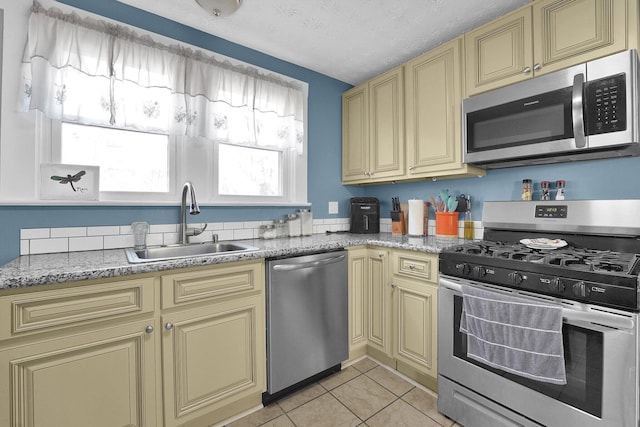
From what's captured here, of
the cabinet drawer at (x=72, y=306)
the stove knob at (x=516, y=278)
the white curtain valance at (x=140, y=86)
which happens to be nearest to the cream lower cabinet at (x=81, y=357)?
the cabinet drawer at (x=72, y=306)

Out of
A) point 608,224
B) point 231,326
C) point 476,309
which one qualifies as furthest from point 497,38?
point 231,326

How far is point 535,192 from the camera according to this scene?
1.92 m

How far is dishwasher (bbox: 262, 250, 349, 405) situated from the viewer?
1.75 meters

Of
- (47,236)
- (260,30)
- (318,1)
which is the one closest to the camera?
(47,236)

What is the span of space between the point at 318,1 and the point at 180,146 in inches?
50.5

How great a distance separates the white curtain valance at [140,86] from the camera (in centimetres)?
156

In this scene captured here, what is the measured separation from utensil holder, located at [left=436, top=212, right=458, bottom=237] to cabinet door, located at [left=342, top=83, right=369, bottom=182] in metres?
0.76

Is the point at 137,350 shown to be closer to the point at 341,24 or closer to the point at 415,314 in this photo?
the point at 415,314

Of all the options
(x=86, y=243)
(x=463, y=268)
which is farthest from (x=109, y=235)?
(x=463, y=268)

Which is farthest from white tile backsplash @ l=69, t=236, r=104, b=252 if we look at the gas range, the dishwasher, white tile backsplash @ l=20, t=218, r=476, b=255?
the gas range

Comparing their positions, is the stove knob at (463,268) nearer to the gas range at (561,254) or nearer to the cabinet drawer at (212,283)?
the gas range at (561,254)

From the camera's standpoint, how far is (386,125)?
252cm

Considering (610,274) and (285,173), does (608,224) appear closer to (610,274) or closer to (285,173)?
(610,274)

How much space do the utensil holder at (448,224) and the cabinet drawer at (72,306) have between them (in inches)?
77.3
